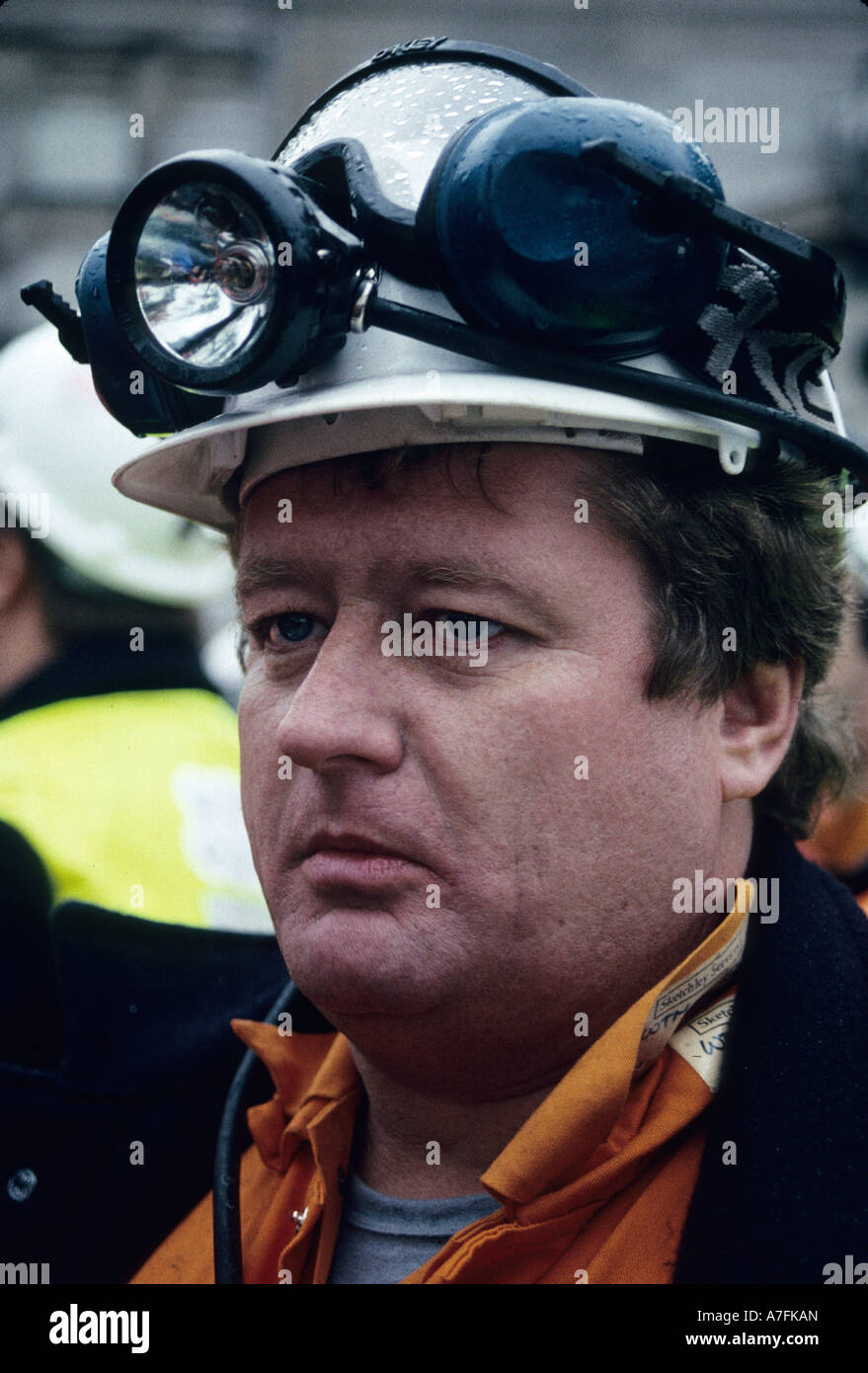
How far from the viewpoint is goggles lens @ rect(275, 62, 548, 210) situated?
1.88 meters

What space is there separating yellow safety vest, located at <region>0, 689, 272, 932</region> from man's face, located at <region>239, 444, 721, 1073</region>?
90 centimetres

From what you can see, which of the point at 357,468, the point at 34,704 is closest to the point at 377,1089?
the point at 357,468

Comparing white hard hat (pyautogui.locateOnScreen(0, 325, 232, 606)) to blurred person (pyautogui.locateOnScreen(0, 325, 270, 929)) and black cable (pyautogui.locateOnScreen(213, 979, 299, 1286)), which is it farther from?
black cable (pyautogui.locateOnScreen(213, 979, 299, 1286))

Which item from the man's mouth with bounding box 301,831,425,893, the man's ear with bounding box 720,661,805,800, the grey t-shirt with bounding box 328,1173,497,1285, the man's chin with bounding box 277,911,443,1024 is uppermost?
the man's ear with bounding box 720,661,805,800

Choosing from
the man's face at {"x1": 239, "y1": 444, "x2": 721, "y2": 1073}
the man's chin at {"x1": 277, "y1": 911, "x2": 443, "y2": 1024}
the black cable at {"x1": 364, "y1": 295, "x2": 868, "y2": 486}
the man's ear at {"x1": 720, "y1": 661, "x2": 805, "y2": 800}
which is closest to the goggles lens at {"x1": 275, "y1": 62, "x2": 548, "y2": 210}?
the black cable at {"x1": 364, "y1": 295, "x2": 868, "y2": 486}

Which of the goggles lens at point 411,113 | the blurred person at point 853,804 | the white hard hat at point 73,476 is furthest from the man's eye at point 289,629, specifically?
the white hard hat at point 73,476

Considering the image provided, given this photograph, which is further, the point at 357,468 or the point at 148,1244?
the point at 148,1244

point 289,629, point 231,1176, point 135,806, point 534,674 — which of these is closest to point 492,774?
point 534,674

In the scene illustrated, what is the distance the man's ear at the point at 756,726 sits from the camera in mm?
1957

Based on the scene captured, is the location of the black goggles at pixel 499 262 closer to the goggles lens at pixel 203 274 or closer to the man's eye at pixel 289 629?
the goggles lens at pixel 203 274

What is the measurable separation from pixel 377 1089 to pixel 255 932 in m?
0.73

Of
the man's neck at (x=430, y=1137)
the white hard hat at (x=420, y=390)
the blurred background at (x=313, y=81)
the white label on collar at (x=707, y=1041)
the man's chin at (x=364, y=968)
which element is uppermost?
the blurred background at (x=313, y=81)
